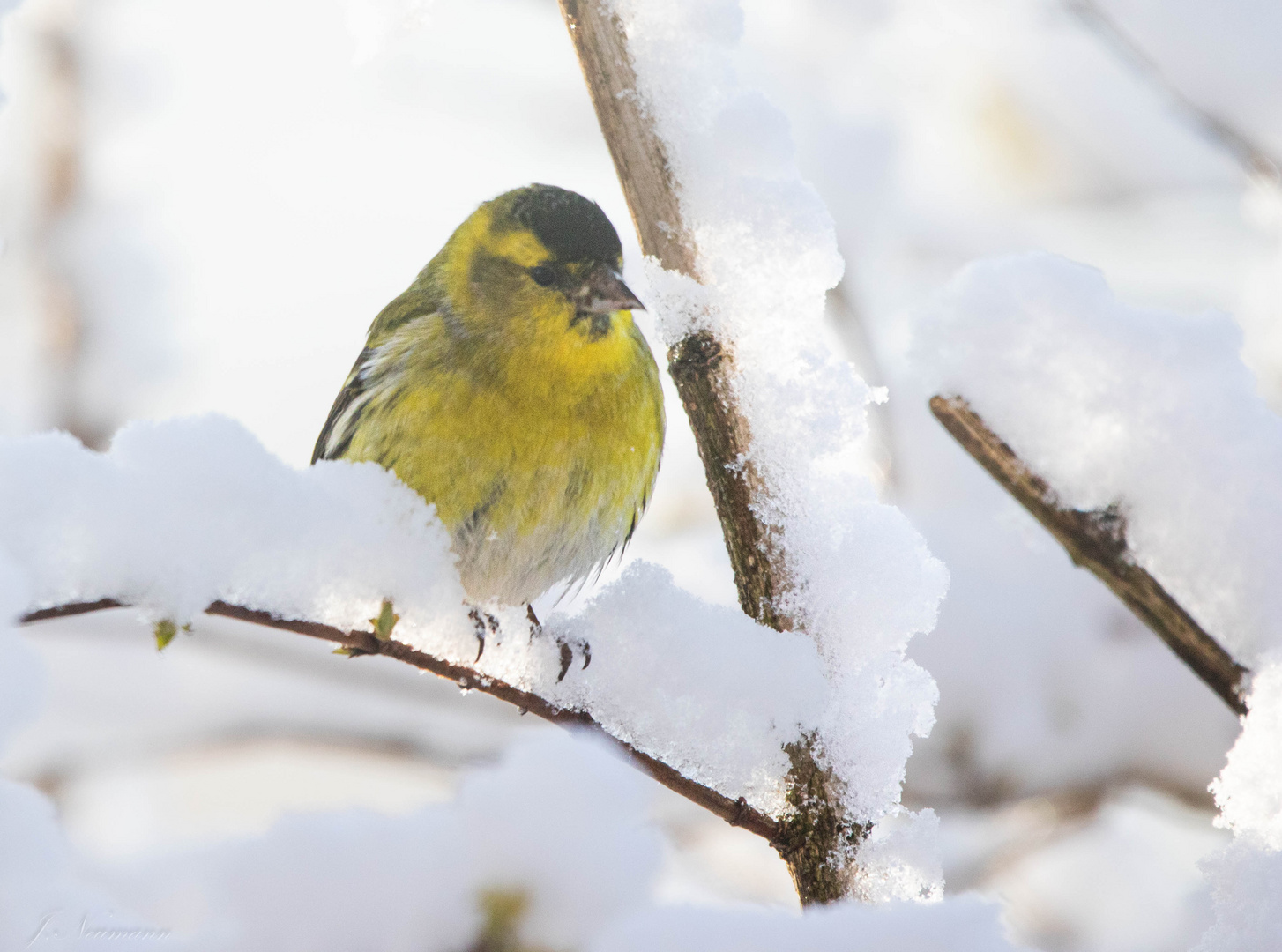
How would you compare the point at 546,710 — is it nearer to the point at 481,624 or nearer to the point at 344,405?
the point at 481,624

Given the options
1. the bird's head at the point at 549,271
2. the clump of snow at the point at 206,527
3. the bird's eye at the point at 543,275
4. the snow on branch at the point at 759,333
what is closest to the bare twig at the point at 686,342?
the snow on branch at the point at 759,333

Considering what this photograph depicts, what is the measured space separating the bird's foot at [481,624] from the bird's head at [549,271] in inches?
25.5

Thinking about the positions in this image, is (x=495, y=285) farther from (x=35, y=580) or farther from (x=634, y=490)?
(x=35, y=580)

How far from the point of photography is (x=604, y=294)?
1.63 meters

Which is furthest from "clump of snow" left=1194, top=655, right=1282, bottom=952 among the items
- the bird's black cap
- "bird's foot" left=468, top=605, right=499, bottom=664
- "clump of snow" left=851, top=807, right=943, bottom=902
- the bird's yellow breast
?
the bird's black cap

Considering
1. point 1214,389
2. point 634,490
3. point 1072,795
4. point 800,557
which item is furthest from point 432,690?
point 1214,389

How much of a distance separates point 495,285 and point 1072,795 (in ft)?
4.79

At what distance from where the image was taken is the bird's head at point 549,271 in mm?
1646

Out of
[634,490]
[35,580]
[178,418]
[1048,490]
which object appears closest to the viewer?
[35,580]

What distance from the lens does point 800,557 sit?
913mm

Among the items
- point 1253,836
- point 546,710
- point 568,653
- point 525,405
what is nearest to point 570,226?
point 525,405

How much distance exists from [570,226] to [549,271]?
0.08m

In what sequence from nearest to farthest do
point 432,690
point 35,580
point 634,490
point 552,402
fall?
point 35,580
point 552,402
point 634,490
point 432,690

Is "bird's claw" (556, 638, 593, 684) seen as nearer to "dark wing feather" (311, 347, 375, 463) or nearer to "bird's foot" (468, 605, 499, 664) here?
"bird's foot" (468, 605, 499, 664)
